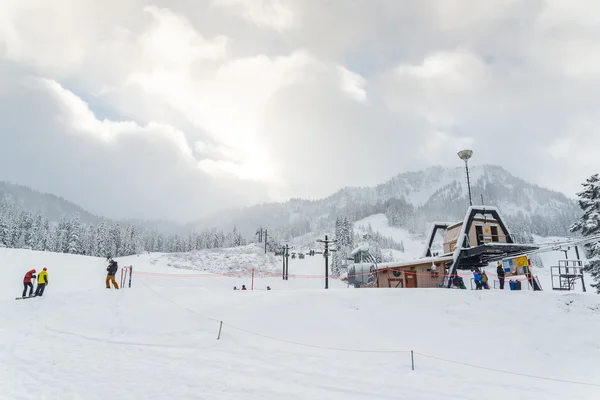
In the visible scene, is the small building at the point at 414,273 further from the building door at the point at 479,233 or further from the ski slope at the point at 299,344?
the ski slope at the point at 299,344

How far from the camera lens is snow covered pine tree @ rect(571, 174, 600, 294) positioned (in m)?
26.1

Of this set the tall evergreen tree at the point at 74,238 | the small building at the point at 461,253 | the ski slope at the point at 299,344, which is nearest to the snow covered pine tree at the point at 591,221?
the small building at the point at 461,253

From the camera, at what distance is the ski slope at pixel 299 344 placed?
10.6 m

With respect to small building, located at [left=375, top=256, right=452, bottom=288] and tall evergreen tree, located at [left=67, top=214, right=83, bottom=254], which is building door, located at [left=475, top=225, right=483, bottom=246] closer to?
small building, located at [left=375, top=256, right=452, bottom=288]

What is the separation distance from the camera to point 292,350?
13531 millimetres

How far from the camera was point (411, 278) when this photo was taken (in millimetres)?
28609

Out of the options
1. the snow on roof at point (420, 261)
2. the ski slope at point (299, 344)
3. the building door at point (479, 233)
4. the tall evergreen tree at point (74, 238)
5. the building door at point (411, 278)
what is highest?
the tall evergreen tree at point (74, 238)

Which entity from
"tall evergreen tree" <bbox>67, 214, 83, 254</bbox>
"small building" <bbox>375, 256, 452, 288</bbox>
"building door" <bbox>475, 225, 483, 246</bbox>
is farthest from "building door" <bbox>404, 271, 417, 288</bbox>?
"tall evergreen tree" <bbox>67, 214, 83, 254</bbox>

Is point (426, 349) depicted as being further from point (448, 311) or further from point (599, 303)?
point (599, 303)

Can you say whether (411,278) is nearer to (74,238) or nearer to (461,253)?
(461,253)

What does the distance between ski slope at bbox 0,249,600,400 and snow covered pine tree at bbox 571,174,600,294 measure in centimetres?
1312

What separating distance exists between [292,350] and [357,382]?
3.29 meters

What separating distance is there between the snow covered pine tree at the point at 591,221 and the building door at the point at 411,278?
11983mm

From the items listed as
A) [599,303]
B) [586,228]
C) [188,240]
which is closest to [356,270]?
[586,228]
